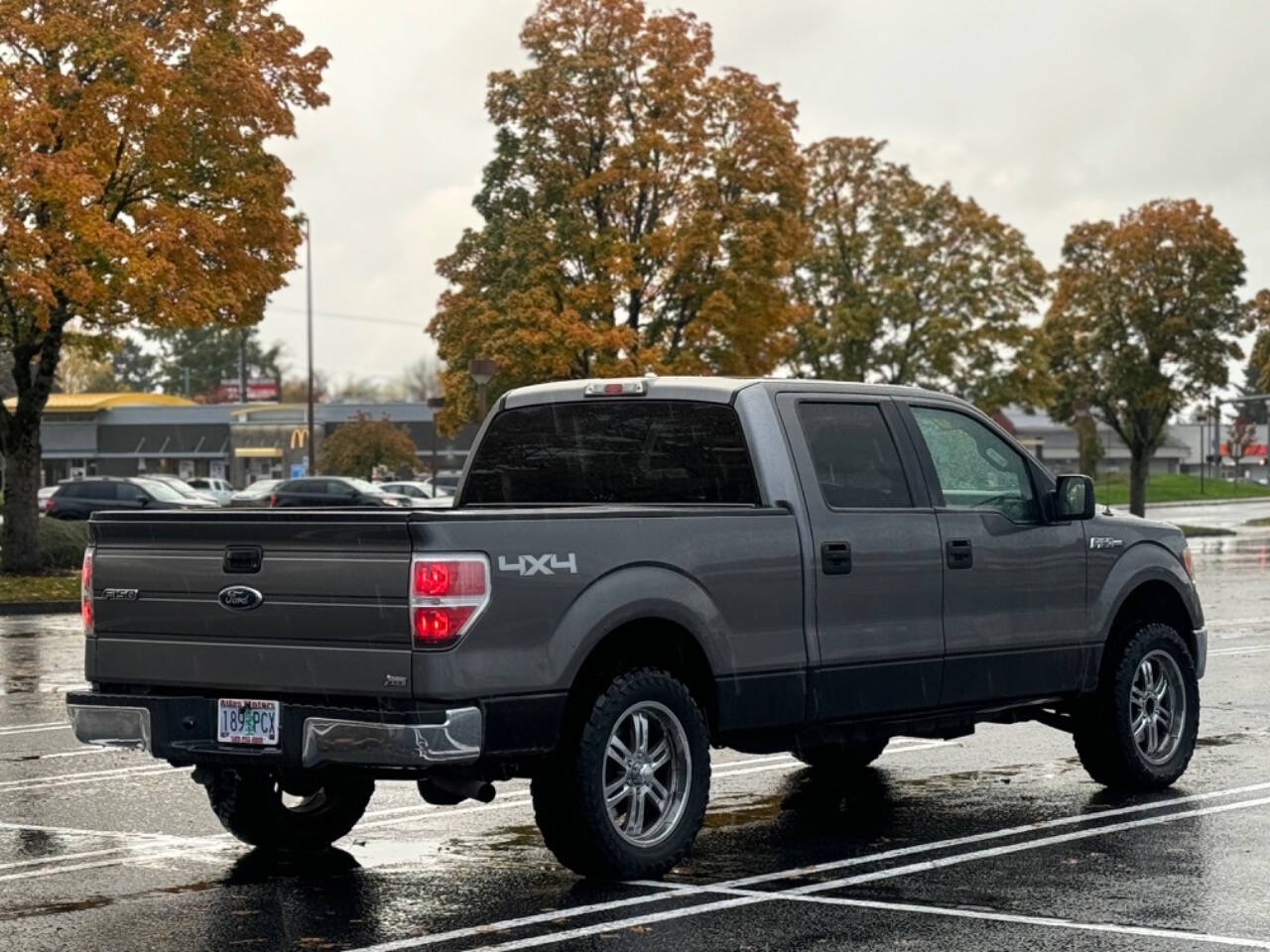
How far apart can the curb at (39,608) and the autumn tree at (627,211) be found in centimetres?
1723

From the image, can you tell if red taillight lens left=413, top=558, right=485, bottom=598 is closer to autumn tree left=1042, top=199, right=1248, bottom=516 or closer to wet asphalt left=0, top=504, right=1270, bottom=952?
wet asphalt left=0, top=504, right=1270, bottom=952

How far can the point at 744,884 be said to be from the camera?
810 cm

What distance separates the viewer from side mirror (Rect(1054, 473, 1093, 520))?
394 inches

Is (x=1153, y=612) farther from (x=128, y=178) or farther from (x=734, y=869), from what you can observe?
(x=128, y=178)

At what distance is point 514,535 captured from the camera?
7.56 meters

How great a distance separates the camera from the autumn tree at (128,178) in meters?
28.4

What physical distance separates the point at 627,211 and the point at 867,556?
120ft

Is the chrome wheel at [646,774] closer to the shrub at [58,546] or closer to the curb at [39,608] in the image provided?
the curb at [39,608]

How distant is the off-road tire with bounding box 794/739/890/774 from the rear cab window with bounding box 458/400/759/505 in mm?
2611

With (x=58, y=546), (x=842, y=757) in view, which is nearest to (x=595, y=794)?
(x=842, y=757)

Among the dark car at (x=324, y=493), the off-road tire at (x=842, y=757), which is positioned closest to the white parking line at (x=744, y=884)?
the off-road tire at (x=842, y=757)

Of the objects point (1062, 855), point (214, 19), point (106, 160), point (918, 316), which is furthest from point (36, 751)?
point (918, 316)

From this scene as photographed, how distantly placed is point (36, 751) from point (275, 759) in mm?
5265

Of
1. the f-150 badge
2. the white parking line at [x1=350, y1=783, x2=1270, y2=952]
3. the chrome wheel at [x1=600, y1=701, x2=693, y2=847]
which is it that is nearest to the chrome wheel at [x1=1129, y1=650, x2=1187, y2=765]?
the white parking line at [x1=350, y1=783, x2=1270, y2=952]
